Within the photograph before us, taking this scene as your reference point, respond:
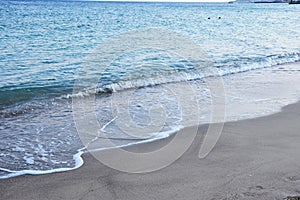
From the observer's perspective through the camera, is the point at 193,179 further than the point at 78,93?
No

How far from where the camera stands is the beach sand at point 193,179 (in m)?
3.94

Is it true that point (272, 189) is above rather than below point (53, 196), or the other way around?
below

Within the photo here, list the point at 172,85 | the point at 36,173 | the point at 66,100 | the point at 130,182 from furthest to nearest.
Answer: the point at 172,85, the point at 66,100, the point at 36,173, the point at 130,182

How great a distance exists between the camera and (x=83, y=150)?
5.48 metres

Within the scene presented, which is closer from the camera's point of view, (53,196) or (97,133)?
(53,196)

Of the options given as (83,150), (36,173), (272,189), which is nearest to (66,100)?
(83,150)

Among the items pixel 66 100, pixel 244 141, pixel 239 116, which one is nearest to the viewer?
pixel 244 141

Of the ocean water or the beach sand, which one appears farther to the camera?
the ocean water

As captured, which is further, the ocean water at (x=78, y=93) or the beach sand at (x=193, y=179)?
the ocean water at (x=78, y=93)

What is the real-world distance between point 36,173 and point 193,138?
2.53m

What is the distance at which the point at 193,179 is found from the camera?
4.30 m

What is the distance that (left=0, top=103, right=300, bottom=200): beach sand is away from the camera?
394 cm

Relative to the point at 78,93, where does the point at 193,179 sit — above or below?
below

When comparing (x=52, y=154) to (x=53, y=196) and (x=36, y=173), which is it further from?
(x=53, y=196)
